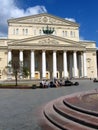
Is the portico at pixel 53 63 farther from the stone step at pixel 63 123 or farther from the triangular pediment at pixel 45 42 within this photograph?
the stone step at pixel 63 123

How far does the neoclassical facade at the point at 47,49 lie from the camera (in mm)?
63938

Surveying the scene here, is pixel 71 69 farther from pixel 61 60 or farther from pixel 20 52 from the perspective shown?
pixel 20 52

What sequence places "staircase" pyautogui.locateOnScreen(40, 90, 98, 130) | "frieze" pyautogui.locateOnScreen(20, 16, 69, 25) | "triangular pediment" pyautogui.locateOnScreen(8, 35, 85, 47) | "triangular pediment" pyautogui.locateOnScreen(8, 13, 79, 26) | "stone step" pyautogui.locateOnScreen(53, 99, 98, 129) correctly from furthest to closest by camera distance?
"frieze" pyautogui.locateOnScreen(20, 16, 69, 25) < "triangular pediment" pyautogui.locateOnScreen(8, 13, 79, 26) < "triangular pediment" pyautogui.locateOnScreen(8, 35, 85, 47) < "staircase" pyautogui.locateOnScreen(40, 90, 98, 130) < "stone step" pyautogui.locateOnScreen(53, 99, 98, 129)

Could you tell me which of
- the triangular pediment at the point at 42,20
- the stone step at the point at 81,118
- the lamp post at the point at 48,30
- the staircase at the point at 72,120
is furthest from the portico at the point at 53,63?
the stone step at the point at 81,118

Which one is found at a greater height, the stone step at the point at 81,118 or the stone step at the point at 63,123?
the stone step at the point at 81,118

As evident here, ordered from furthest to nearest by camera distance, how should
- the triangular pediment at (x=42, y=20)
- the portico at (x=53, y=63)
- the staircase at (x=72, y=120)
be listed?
the triangular pediment at (x=42, y=20), the portico at (x=53, y=63), the staircase at (x=72, y=120)

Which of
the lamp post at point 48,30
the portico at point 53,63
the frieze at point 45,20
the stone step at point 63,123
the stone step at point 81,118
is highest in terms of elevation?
the frieze at point 45,20

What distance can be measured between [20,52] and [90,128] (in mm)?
56461

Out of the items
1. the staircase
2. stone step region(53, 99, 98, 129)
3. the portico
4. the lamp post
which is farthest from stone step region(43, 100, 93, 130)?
the lamp post

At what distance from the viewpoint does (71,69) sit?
226 ft

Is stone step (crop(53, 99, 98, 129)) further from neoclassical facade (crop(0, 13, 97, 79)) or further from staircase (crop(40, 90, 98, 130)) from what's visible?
neoclassical facade (crop(0, 13, 97, 79))

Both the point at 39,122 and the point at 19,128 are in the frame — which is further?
the point at 39,122

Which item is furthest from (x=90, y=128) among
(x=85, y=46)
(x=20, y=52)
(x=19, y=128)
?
(x=85, y=46)

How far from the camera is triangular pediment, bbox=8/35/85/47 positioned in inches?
2465
